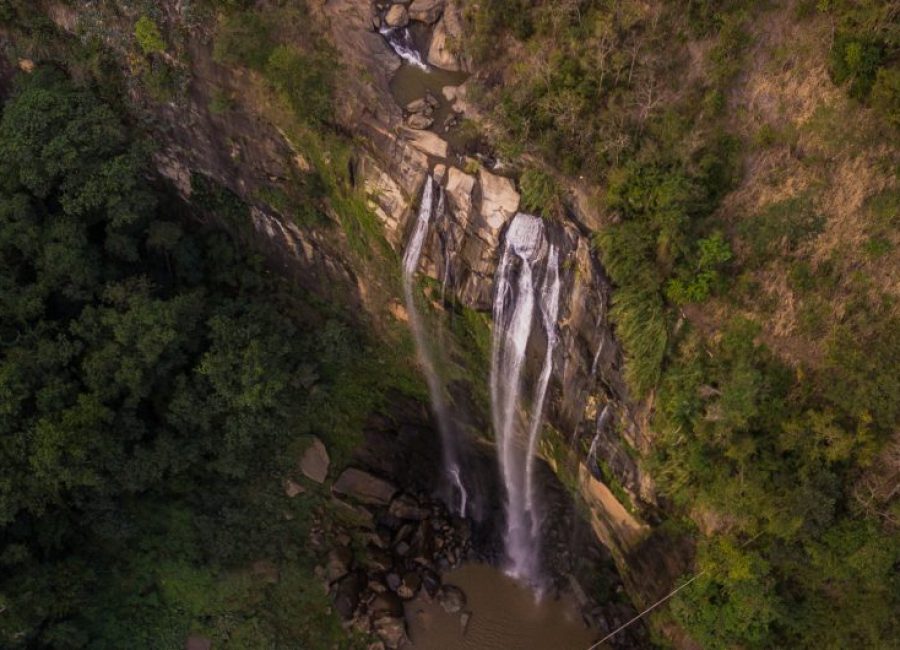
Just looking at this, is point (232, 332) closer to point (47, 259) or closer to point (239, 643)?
point (47, 259)

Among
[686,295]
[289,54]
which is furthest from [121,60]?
[686,295]

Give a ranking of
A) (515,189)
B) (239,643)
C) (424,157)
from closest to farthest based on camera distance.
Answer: (515,189) → (424,157) → (239,643)

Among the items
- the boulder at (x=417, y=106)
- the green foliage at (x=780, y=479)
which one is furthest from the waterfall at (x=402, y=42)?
the green foliage at (x=780, y=479)

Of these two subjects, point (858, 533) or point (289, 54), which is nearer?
point (858, 533)

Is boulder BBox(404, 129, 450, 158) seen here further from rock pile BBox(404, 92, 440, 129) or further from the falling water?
the falling water

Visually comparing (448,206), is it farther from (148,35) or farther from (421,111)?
(148,35)

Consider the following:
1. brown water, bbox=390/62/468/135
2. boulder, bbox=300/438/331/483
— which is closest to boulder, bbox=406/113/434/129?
brown water, bbox=390/62/468/135
